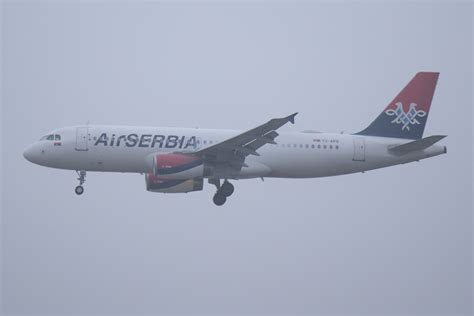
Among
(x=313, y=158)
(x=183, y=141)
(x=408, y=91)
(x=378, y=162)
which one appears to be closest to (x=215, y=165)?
(x=183, y=141)

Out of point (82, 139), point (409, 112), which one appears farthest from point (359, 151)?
point (82, 139)

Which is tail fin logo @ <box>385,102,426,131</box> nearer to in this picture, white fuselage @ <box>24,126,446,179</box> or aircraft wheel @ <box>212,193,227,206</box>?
white fuselage @ <box>24,126,446,179</box>

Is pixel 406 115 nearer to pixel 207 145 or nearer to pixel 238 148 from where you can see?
pixel 238 148

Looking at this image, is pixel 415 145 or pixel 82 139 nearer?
pixel 82 139

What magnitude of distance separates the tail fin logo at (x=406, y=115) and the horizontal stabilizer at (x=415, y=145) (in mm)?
2023

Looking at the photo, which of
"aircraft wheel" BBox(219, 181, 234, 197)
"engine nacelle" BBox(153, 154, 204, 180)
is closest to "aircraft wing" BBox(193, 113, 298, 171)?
A: "engine nacelle" BBox(153, 154, 204, 180)

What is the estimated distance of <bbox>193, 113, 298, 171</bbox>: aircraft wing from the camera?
42438 millimetres

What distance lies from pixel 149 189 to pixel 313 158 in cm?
949

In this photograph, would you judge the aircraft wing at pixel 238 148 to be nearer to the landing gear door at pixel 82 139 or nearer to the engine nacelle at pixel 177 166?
the engine nacelle at pixel 177 166

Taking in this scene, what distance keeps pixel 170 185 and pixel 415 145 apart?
45.1 ft

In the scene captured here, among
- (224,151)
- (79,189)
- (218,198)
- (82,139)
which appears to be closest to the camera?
(224,151)

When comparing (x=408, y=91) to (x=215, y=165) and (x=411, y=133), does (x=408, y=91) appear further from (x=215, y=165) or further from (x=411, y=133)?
(x=215, y=165)

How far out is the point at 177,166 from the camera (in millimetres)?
43812

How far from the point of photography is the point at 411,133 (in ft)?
158
